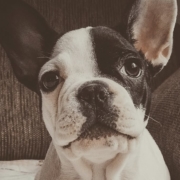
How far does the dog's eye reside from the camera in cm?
95

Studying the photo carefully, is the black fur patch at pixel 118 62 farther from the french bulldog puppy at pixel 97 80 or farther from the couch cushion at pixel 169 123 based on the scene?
the couch cushion at pixel 169 123

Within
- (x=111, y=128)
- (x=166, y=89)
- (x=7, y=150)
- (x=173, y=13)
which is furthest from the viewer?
(x=7, y=150)

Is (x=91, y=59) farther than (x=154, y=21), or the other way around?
(x=154, y=21)

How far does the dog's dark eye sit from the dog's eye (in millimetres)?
142

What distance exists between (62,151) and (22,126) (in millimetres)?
632

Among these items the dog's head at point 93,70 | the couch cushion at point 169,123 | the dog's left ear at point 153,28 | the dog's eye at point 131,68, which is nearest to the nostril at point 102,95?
the dog's head at point 93,70

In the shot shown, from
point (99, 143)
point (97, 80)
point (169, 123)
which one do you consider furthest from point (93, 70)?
point (169, 123)

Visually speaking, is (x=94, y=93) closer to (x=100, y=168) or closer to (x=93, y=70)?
(x=93, y=70)

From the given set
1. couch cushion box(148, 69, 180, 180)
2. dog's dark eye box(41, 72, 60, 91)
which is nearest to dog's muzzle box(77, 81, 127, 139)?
dog's dark eye box(41, 72, 60, 91)

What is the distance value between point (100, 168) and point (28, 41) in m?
0.34

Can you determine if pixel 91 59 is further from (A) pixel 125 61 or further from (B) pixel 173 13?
(B) pixel 173 13

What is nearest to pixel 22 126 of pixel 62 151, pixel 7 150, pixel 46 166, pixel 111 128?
pixel 7 150

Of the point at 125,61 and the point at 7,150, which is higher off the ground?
the point at 125,61

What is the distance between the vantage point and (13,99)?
5.14 ft
